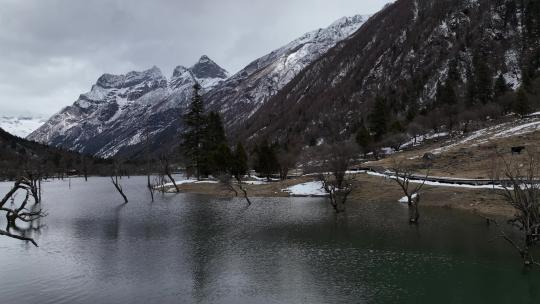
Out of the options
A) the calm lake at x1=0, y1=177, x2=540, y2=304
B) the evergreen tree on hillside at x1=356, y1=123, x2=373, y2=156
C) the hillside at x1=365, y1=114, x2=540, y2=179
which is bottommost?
the calm lake at x1=0, y1=177, x2=540, y2=304

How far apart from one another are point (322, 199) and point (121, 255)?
53494 mm

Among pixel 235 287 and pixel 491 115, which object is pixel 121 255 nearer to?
pixel 235 287

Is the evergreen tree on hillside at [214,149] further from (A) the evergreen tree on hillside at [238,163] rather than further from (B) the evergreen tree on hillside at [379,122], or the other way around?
(B) the evergreen tree on hillside at [379,122]

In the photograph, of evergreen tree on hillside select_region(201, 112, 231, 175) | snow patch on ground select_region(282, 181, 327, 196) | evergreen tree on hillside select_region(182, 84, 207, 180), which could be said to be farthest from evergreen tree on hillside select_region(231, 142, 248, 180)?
snow patch on ground select_region(282, 181, 327, 196)

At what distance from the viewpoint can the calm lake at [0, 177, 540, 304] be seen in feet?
107

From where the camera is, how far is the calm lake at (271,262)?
32656 mm

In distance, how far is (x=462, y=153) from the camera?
333ft

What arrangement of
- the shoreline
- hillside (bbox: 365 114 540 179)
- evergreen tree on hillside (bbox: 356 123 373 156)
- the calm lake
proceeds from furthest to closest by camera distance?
1. evergreen tree on hillside (bbox: 356 123 373 156)
2. hillside (bbox: 365 114 540 179)
3. the shoreline
4. the calm lake

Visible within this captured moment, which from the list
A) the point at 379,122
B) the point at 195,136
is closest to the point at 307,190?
the point at 195,136

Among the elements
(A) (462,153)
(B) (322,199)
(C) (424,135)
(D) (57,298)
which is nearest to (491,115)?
(C) (424,135)

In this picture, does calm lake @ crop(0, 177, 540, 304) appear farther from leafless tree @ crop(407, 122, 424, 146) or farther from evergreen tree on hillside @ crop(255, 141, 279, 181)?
leafless tree @ crop(407, 122, 424, 146)

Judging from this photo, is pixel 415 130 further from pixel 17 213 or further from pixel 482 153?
pixel 17 213

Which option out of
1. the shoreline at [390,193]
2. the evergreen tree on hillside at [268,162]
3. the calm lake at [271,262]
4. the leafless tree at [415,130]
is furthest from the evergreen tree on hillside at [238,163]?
the calm lake at [271,262]

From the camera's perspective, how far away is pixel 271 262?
41500 mm
